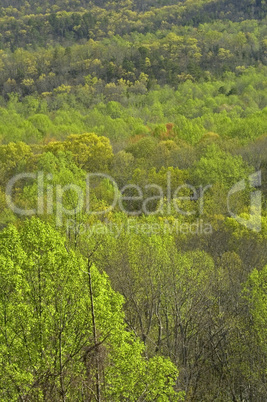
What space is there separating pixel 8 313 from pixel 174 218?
32.4 metres

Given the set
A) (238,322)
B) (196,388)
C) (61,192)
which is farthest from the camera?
(61,192)

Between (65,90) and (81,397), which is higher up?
(65,90)

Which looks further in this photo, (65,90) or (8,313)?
(65,90)

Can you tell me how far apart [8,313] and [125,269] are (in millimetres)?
12865

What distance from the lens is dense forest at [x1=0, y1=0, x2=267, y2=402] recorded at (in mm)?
13883

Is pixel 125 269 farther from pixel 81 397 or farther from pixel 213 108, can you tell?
pixel 213 108

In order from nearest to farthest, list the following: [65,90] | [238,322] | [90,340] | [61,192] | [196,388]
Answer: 1. [90,340]
2. [196,388]
3. [238,322]
4. [61,192]
5. [65,90]

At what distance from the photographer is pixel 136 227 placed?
35781 millimetres

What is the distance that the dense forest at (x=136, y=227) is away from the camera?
13.9m

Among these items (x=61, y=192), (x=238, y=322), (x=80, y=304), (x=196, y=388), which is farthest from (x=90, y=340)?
(x=61, y=192)

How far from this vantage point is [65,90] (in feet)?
410

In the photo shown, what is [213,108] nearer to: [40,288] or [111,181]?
[111,181]

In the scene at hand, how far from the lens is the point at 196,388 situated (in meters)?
22.8

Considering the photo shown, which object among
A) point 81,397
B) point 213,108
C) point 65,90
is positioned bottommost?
point 81,397
